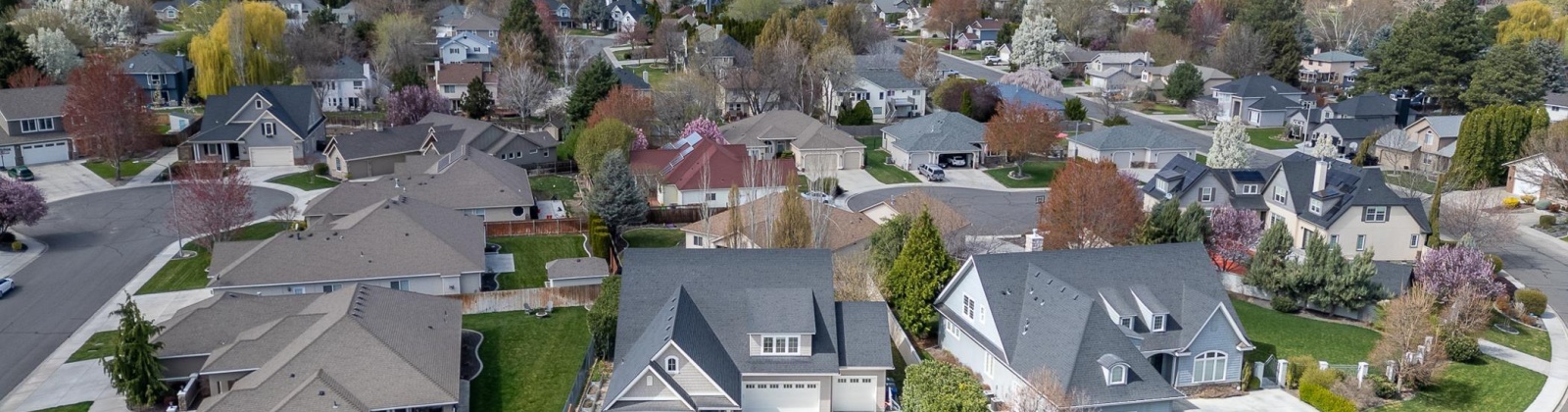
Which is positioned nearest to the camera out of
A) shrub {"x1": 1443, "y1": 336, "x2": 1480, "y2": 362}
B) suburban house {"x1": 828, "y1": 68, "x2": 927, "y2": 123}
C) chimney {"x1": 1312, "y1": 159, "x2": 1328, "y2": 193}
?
shrub {"x1": 1443, "y1": 336, "x2": 1480, "y2": 362}

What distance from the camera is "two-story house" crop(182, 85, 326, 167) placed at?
72.6 m

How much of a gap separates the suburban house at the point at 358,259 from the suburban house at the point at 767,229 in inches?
382

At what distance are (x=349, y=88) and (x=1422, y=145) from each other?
76.5 m

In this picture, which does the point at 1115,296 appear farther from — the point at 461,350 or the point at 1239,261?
the point at 461,350

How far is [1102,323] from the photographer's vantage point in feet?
116

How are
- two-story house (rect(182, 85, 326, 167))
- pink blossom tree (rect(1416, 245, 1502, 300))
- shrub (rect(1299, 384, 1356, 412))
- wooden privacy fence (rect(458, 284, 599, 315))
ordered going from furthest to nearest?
two-story house (rect(182, 85, 326, 167)) → pink blossom tree (rect(1416, 245, 1502, 300)) → wooden privacy fence (rect(458, 284, 599, 315)) → shrub (rect(1299, 384, 1356, 412))

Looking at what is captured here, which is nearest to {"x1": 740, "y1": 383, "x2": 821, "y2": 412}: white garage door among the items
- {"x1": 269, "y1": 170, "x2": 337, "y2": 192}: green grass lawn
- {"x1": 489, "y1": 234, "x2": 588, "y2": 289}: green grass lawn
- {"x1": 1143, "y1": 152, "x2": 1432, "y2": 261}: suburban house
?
{"x1": 489, "y1": 234, "x2": 588, "y2": 289}: green grass lawn

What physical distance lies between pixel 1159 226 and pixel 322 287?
111 feet

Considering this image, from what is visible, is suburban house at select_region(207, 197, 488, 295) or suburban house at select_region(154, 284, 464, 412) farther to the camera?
suburban house at select_region(207, 197, 488, 295)

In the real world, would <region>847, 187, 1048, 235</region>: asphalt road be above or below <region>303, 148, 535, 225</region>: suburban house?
below

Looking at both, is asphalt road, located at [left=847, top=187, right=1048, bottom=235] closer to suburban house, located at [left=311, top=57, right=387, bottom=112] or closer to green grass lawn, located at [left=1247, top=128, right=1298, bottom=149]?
green grass lawn, located at [left=1247, top=128, right=1298, bottom=149]

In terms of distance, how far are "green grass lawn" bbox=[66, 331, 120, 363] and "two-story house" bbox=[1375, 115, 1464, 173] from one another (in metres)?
71.2

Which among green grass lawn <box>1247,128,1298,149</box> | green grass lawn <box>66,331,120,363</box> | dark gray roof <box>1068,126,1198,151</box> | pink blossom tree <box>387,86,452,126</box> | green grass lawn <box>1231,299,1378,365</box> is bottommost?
green grass lawn <box>66,331,120,363</box>

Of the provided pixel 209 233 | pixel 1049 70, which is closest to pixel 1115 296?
pixel 209 233
